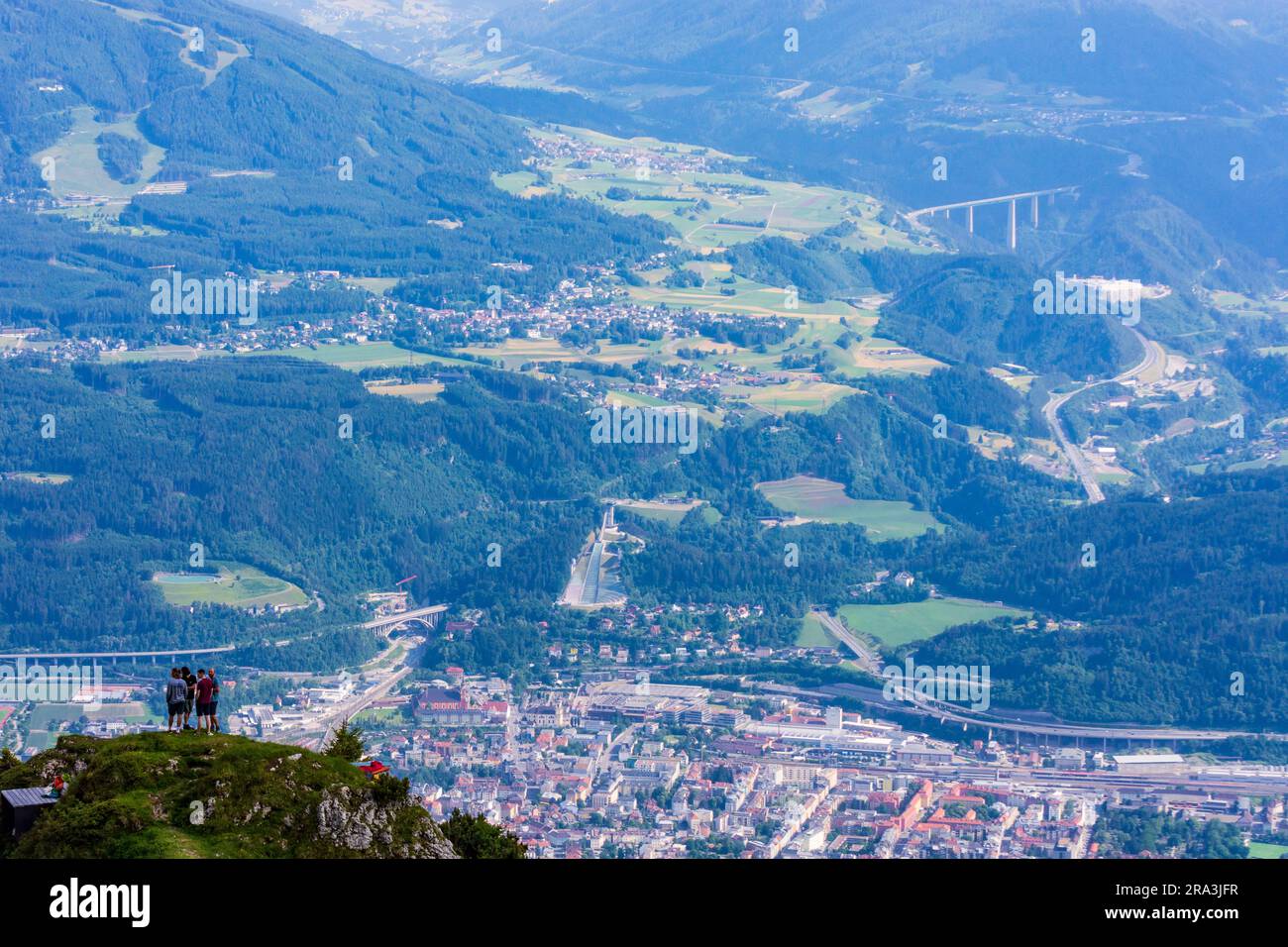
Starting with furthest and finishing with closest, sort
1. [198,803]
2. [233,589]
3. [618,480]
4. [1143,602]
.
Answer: [618,480], [233,589], [1143,602], [198,803]

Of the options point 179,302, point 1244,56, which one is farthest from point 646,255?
point 1244,56

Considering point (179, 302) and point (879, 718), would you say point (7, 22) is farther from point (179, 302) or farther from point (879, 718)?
point (879, 718)

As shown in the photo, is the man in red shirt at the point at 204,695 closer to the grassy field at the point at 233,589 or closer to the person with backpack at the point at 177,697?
the person with backpack at the point at 177,697

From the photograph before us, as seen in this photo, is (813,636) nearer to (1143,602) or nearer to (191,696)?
(1143,602)

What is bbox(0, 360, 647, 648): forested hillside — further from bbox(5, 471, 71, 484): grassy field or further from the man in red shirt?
the man in red shirt

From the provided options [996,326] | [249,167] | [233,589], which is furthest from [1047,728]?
[249,167]
